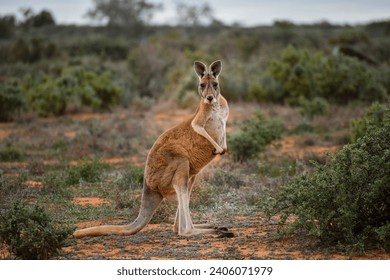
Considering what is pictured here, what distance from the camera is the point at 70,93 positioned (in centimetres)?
2147

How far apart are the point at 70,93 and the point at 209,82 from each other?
570 inches

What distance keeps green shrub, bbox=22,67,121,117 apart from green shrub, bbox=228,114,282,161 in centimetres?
863

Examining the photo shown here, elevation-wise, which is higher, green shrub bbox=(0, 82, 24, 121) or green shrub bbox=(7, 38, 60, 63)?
green shrub bbox=(7, 38, 60, 63)

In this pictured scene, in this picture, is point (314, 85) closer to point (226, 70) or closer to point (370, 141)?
point (226, 70)

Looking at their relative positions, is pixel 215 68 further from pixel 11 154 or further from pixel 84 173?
pixel 11 154

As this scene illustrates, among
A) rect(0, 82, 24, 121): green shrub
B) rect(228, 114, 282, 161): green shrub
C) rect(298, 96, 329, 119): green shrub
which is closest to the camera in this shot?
rect(228, 114, 282, 161): green shrub

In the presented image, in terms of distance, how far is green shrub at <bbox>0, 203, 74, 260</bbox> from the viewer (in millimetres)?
6809

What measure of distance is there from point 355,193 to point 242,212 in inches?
86.8

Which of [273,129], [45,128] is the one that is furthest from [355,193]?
[45,128]

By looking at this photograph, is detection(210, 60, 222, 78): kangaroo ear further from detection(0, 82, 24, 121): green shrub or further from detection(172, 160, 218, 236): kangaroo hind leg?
detection(0, 82, 24, 121): green shrub

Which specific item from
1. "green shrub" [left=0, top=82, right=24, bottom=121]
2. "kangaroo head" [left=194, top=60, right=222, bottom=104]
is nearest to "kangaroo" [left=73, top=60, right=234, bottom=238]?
"kangaroo head" [left=194, top=60, right=222, bottom=104]

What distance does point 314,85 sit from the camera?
2092 cm

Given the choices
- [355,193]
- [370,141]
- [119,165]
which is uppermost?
[370,141]
